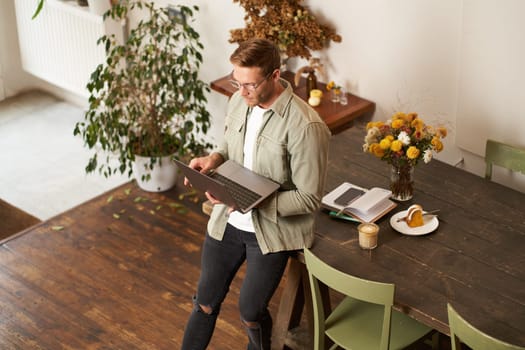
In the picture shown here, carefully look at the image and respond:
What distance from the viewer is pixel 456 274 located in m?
3.01

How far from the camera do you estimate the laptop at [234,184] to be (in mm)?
2893

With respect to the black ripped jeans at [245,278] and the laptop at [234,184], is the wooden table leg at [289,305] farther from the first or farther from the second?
the laptop at [234,184]

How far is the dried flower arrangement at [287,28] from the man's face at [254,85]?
59.2 inches

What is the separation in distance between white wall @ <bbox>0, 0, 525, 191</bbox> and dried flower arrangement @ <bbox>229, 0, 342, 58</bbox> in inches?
5.0

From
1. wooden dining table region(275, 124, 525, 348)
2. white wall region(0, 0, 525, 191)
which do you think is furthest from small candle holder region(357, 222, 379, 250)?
white wall region(0, 0, 525, 191)

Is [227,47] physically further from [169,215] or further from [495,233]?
[495,233]

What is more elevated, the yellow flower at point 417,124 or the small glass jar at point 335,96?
the yellow flower at point 417,124

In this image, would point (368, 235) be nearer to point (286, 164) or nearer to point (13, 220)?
point (286, 164)

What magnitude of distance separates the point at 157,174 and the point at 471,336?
9.03ft

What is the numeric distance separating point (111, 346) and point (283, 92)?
5.06 ft

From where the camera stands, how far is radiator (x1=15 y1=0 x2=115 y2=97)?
5.59 meters

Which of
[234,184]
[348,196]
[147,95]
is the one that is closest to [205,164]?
[234,184]

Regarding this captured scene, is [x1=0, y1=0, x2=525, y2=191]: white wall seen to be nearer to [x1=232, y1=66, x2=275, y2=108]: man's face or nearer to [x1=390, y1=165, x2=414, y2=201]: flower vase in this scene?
[x1=390, y1=165, x2=414, y2=201]: flower vase

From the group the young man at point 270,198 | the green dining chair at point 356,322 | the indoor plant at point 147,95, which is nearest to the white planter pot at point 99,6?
the indoor plant at point 147,95
